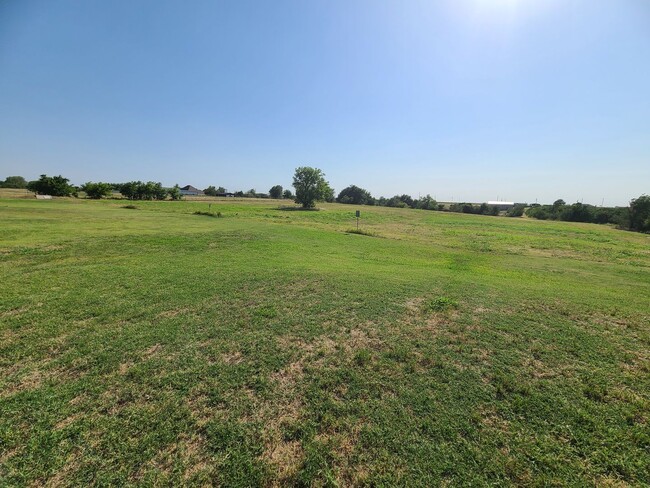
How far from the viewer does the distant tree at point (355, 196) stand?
11281 cm

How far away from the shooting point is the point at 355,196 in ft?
375

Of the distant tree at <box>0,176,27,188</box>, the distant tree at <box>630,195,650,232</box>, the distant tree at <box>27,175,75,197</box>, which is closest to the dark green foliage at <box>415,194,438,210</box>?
the distant tree at <box>630,195,650,232</box>

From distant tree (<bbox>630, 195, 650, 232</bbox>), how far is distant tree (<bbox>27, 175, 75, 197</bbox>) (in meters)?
114

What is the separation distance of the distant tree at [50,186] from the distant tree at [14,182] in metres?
40.4

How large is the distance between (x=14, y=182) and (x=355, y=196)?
4595 inches

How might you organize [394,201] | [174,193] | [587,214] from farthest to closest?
[394,201]
[174,193]
[587,214]

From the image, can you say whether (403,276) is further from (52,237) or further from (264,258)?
(52,237)

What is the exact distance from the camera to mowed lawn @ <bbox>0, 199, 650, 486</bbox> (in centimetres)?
290

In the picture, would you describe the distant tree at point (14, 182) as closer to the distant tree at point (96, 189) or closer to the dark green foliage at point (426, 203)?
the distant tree at point (96, 189)

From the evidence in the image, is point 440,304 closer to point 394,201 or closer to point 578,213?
point 578,213

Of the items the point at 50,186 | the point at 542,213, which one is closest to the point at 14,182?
the point at 50,186

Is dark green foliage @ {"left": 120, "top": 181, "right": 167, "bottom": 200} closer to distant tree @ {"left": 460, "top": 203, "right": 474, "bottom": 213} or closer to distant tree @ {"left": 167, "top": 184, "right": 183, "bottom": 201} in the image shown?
distant tree @ {"left": 167, "top": 184, "right": 183, "bottom": 201}

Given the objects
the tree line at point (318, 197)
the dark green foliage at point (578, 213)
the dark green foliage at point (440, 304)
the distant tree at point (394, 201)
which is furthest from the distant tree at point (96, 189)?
the dark green foliage at point (578, 213)

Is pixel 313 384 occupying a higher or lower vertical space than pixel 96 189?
lower
